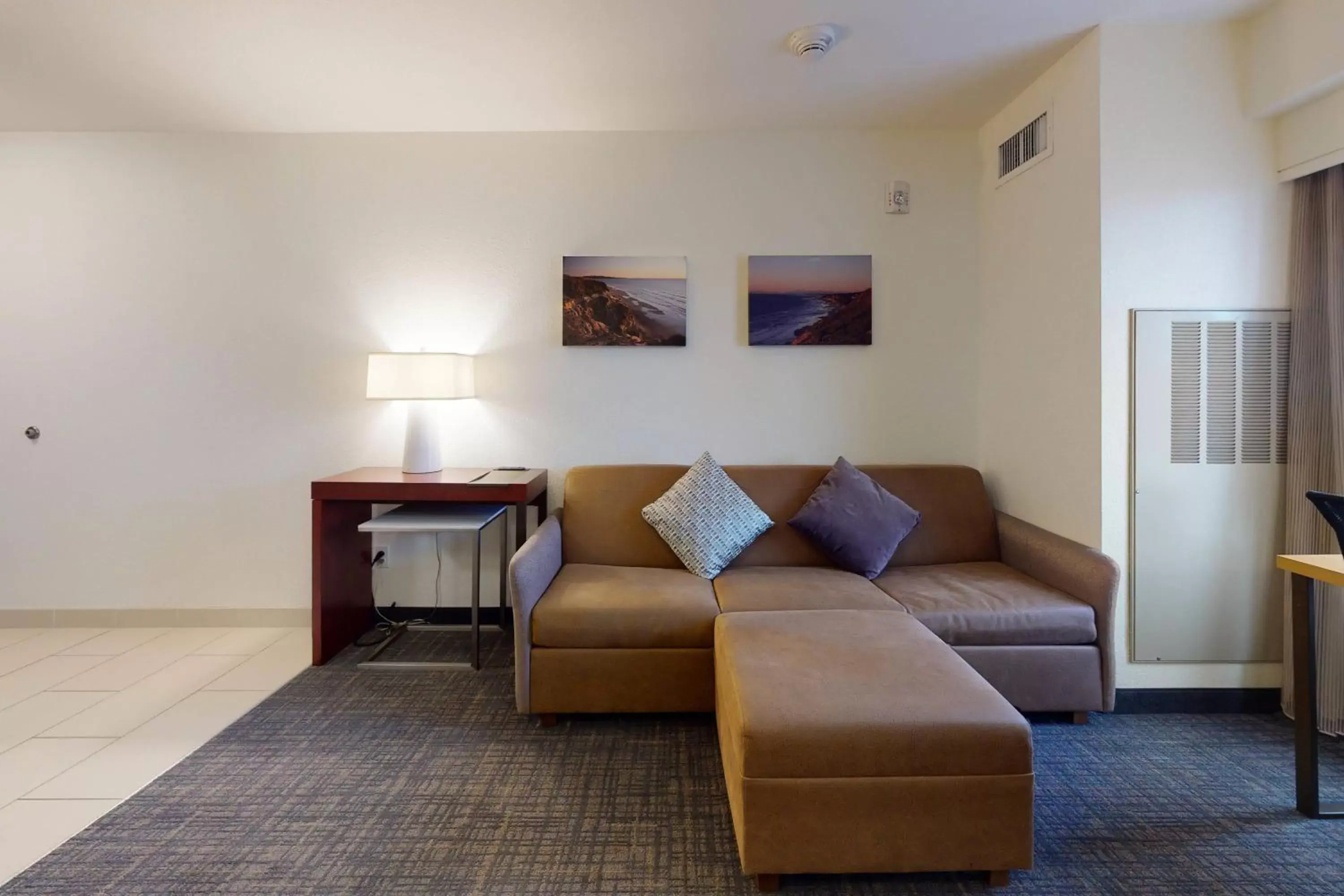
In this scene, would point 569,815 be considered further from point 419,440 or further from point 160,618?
point 160,618

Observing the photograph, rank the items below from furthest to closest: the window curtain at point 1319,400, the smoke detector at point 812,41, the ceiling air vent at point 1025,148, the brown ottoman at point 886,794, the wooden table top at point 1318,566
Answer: the ceiling air vent at point 1025,148 < the smoke detector at point 812,41 < the window curtain at point 1319,400 < the wooden table top at point 1318,566 < the brown ottoman at point 886,794

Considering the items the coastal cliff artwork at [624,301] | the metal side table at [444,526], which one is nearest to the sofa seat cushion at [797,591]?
the metal side table at [444,526]

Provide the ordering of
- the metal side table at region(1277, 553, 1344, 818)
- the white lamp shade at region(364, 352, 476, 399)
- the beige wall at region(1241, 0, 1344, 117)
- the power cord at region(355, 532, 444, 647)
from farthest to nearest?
the power cord at region(355, 532, 444, 647) → the white lamp shade at region(364, 352, 476, 399) → the beige wall at region(1241, 0, 1344, 117) → the metal side table at region(1277, 553, 1344, 818)

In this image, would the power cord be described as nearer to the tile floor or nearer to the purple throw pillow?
the tile floor

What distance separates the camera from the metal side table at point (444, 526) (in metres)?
2.85

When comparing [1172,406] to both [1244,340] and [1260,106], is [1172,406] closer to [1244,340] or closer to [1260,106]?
[1244,340]

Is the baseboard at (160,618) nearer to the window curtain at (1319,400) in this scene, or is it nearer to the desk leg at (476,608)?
the desk leg at (476,608)

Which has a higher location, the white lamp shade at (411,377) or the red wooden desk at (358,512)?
the white lamp shade at (411,377)

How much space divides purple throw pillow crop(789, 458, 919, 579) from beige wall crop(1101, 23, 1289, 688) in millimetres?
972

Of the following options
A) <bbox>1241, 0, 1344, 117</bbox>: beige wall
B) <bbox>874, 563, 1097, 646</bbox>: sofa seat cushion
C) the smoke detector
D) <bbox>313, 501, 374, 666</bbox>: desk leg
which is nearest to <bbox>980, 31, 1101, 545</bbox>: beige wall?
<bbox>874, 563, 1097, 646</bbox>: sofa seat cushion

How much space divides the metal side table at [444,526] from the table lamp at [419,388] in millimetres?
201

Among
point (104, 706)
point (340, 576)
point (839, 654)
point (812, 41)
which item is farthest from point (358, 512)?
point (812, 41)

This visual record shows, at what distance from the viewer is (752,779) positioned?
62.0 inches

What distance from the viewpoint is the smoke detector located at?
245 cm
